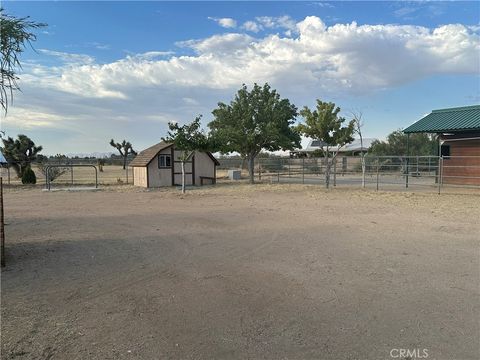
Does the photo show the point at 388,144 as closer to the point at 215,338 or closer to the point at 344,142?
the point at 344,142

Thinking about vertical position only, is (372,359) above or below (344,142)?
below

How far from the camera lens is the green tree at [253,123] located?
2481cm

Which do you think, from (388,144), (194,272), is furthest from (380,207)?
(388,144)

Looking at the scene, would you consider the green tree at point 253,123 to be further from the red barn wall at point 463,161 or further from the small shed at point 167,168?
the red barn wall at point 463,161

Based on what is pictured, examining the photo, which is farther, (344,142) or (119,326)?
(344,142)

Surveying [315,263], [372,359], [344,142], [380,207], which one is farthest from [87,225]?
[344,142]

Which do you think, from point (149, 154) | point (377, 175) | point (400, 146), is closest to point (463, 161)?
point (377, 175)

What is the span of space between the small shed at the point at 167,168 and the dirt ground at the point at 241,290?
1404 cm

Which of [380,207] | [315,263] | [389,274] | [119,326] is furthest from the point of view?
[380,207]

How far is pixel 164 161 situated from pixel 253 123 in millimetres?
6199

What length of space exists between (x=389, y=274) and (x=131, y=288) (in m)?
3.62

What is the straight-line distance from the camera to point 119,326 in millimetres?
3928

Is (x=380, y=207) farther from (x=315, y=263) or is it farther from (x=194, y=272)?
(x=194, y=272)

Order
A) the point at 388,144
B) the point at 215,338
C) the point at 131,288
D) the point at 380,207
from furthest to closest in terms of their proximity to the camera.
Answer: the point at 388,144, the point at 380,207, the point at 131,288, the point at 215,338
